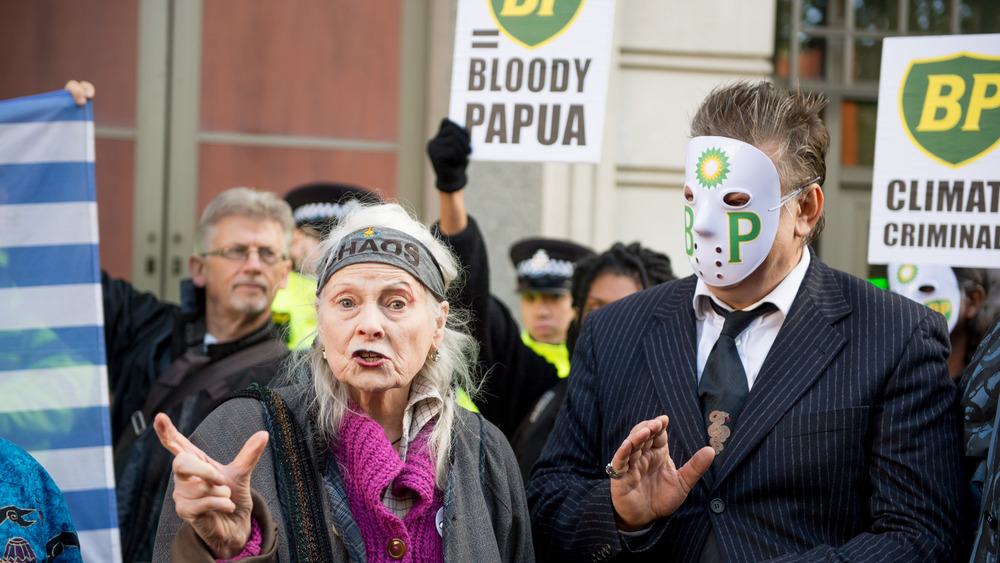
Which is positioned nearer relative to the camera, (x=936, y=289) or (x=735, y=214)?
(x=735, y=214)

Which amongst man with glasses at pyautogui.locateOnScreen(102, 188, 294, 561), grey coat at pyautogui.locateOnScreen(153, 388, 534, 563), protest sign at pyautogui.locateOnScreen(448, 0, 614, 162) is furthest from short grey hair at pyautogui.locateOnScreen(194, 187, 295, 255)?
grey coat at pyautogui.locateOnScreen(153, 388, 534, 563)

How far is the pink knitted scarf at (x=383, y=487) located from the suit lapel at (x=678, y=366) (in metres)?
0.63

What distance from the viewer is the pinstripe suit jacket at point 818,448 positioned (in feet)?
8.18

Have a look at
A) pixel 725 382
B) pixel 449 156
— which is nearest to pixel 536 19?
pixel 449 156

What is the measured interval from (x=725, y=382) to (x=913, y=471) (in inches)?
19.5

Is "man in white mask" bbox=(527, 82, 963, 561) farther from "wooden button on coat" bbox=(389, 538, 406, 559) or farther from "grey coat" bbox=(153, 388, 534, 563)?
"wooden button on coat" bbox=(389, 538, 406, 559)

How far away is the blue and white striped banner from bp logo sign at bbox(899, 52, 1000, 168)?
3.02 m

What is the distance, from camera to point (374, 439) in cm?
255

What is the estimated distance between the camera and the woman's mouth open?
256 cm

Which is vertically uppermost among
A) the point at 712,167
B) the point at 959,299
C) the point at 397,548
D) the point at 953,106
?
the point at 953,106

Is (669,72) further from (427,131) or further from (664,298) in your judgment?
(664,298)

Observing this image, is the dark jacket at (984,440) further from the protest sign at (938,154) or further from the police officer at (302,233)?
the police officer at (302,233)

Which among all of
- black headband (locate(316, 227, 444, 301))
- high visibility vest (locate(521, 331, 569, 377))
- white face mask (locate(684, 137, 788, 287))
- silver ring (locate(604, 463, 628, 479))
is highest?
white face mask (locate(684, 137, 788, 287))

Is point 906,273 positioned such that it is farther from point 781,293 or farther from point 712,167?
point 712,167
